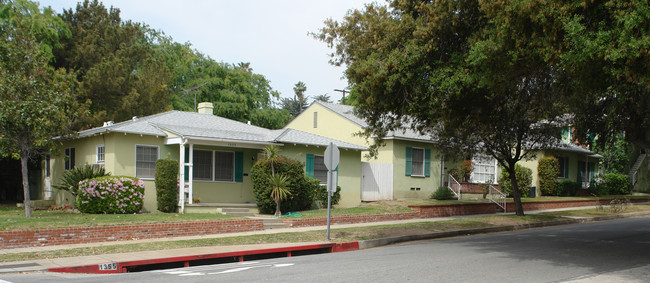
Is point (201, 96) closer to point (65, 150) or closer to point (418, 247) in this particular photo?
point (65, 150)

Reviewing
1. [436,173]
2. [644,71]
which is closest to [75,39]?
[436,173]

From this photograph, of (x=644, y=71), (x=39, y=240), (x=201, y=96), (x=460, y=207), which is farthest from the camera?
(x=201, y=96)

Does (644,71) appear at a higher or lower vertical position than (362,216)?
higher

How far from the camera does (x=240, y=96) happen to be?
49562mm

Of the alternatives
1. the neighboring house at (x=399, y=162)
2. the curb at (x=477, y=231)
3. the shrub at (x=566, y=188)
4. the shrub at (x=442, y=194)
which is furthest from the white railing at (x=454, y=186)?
the shrub at (x=566, y=188)

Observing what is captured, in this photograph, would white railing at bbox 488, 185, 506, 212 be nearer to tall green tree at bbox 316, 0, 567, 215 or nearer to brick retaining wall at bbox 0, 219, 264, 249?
tall green tree at bbox 316, 0, 567, 215

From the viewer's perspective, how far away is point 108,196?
16.8 metres

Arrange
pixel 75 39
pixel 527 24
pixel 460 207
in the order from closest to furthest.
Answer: pixel 527 24 → pixel 460 207 → pixel 75 39

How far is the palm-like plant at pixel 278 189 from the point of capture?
1880 cm

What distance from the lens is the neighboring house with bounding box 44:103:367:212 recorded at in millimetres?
18828

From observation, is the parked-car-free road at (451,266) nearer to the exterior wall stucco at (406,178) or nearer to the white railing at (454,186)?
the exterior wall stucco at (406,178)

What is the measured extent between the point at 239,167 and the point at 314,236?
7784mm

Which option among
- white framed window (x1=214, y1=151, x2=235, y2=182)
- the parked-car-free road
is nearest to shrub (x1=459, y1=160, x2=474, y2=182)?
the parked-car-free road

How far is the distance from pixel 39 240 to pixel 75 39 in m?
22.7
